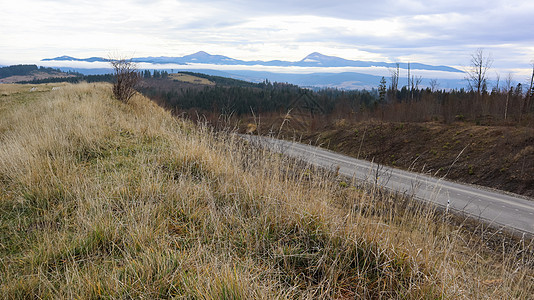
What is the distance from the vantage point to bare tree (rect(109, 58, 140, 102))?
15.1 metres

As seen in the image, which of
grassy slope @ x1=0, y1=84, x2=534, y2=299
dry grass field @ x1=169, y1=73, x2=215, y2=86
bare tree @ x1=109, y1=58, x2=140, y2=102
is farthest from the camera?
dry grass field @ x1=169, y1=73, x2=215, y2=86

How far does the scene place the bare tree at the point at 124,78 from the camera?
15125mm

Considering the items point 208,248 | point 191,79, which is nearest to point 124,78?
point 208,248

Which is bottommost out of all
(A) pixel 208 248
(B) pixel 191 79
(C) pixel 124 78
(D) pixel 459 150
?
(D) pixel 459 150

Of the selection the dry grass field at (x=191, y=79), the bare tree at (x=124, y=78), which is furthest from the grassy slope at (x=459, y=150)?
the dry grass field at (x=191, y=79)

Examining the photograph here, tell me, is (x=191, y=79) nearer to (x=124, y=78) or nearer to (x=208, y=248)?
(x=124, y=78)

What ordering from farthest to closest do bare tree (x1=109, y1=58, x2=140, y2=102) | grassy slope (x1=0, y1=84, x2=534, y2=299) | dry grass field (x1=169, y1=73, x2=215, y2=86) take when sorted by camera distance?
dry grass field (x1=169, y1=73, x2=215, y2=86)
bare tree (x1=109, y1=58, x2=140, y2=102)
grassy slope (x1=0, y1=84, x2=534, y2=299)

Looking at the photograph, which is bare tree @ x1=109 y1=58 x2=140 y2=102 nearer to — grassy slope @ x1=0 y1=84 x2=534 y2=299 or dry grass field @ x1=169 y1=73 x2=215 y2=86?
grassy slope @ x1=0 y1=84 x2=534 y2=299

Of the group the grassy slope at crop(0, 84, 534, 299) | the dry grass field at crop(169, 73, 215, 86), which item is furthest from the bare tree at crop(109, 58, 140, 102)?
the dry grass field at crop(169, 73, 215, 86)

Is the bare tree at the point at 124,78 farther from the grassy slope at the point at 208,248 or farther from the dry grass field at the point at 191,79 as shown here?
the dry grass field at the point at 191,79

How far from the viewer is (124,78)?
1532 centimetres

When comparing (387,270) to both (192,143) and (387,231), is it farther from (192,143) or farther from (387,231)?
(192,143)

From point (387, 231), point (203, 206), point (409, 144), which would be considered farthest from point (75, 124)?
point (409, 144)

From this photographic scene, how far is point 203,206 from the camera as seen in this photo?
136 inches
